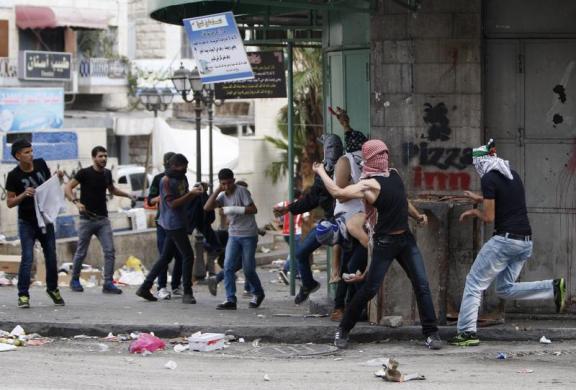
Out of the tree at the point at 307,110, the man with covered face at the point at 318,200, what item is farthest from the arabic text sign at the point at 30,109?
the man with covered face at the point at 318,200

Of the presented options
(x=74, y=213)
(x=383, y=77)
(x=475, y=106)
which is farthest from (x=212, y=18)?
(x=74, y=213)

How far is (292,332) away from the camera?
11.0m

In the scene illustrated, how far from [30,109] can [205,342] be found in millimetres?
28295

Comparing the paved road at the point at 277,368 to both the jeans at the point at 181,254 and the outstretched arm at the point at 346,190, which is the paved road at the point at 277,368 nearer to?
the outstretched arm at the point at 346,190

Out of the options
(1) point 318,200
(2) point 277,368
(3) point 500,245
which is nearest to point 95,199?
(1) point 318,200

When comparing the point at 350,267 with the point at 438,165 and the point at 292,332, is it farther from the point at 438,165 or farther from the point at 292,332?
the point at 438,165

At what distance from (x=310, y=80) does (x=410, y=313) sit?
1708 cm

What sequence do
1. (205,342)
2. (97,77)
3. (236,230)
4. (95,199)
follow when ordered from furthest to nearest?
1. (97,77)
2. (95,199)
3. (236,230)
4. (205,342)

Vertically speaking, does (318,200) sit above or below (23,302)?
above

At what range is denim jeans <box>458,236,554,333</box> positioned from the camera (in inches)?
397

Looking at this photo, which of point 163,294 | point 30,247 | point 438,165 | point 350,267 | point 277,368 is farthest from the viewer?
point 163,294

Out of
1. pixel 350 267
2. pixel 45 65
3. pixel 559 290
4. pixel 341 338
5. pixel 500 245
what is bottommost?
pixel 341 338

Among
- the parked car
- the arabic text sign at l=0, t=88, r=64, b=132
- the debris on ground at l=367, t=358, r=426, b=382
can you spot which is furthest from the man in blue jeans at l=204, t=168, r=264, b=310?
the arabic text sign at l=0, t=88, r=64, b=132

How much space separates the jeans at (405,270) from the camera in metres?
10.0
